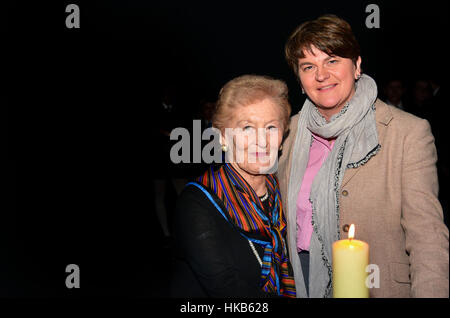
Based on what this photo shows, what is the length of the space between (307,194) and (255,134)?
36 centimetres

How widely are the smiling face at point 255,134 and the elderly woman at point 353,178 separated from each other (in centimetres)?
22

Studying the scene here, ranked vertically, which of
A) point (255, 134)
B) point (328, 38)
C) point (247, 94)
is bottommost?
point (255, 134)

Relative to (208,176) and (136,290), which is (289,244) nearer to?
(208,176)

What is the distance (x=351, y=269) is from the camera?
83 centimetres

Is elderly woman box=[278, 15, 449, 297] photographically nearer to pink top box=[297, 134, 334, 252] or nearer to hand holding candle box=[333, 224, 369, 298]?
pink top box=[297, 134, 334, 252]

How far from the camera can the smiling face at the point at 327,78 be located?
1.53 m

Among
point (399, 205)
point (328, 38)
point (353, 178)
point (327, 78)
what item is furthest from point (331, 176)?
point (328, 38)

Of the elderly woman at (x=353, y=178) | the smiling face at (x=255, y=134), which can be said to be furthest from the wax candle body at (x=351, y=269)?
the smiling face at (x=255, y=134)

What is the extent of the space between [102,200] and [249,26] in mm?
3476

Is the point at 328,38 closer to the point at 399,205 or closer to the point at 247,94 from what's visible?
the point at 247,94

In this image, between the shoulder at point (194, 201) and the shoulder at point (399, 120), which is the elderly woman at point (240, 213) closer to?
the shoulder at point (194, 201)

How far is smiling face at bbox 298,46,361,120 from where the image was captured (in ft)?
5.02

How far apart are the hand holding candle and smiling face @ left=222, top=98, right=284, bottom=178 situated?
68cm

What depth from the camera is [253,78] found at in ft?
4.93
